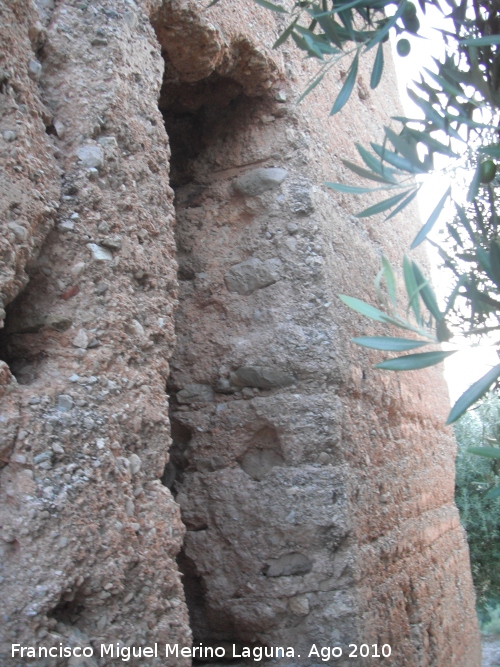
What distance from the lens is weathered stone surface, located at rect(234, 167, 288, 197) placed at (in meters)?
2.73

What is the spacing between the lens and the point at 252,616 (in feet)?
7.76

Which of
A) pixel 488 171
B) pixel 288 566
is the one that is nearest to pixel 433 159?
pixel 488 171

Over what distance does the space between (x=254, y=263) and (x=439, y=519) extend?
193 centimetres

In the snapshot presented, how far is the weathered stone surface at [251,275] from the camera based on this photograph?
264 cm

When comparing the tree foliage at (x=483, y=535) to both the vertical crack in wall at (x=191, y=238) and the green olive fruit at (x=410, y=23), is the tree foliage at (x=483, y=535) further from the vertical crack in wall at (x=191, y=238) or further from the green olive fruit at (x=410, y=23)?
the green olive fruit at (x=410, y=23)

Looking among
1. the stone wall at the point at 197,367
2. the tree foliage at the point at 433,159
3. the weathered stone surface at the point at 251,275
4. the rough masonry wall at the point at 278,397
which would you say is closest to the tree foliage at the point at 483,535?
the stone wall at the point at 197,367

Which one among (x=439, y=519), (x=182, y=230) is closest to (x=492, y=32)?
(x=182, y=230)

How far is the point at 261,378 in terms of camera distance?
2.53m

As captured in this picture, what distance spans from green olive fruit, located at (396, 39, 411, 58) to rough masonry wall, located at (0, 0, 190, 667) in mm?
739

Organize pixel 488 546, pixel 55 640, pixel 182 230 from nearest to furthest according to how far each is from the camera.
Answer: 1. pixel 55 640
2. pixel 182 230
3. pixel 488 546

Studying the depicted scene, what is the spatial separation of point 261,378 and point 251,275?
1.40ft

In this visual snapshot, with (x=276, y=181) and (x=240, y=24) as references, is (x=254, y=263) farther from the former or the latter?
(x=240, y=24)

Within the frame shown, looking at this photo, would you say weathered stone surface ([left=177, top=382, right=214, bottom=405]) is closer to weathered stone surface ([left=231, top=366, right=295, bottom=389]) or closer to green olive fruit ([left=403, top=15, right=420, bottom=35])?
weathered stone surface ([left=231, top=366, right=295, bottom=389])

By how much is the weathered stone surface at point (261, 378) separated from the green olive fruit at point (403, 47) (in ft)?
3.82
